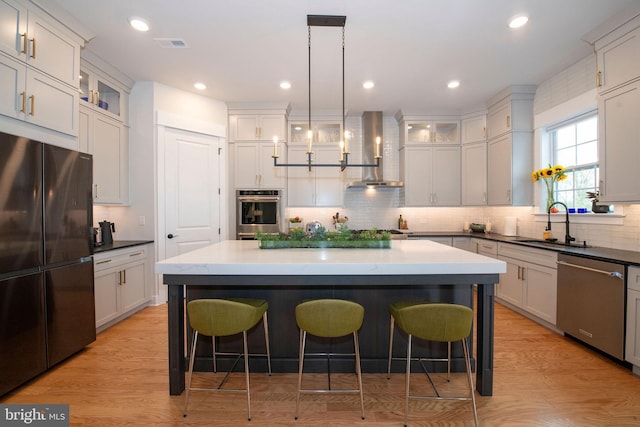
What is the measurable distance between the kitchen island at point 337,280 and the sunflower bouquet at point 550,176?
2290 mm

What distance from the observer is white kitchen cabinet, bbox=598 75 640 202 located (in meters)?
2.47

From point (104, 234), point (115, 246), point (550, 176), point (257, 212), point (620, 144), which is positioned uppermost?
point (620, 144)

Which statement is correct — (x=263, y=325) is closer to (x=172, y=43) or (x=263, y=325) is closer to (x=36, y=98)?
(x=36, y=98)

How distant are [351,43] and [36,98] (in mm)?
2845

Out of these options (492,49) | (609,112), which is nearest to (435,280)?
(609,112)

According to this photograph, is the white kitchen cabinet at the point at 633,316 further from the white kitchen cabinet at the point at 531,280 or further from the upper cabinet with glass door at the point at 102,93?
the upper cabinet with glass door at the point at 102,93

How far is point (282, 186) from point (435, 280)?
3243 mm

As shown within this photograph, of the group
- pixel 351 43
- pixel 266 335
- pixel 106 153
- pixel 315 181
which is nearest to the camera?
pixel 266 335

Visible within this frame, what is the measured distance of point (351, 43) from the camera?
3.01m

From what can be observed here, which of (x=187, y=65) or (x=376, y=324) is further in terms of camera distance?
(x=187, y=65)

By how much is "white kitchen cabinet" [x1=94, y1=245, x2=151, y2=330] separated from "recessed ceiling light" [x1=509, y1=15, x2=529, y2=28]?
4.67m

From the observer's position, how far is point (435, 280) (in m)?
1.95

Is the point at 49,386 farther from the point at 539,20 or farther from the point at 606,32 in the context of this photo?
the point at 606,32

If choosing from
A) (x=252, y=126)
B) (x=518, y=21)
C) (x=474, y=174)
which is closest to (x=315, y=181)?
(x=252, y=126)
